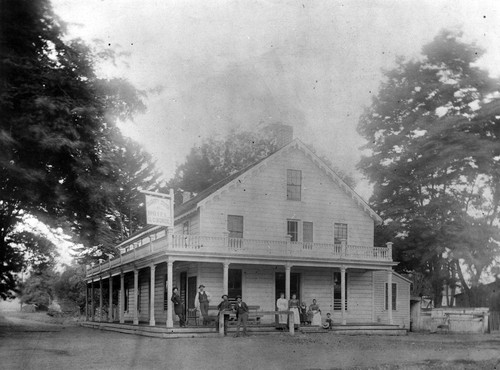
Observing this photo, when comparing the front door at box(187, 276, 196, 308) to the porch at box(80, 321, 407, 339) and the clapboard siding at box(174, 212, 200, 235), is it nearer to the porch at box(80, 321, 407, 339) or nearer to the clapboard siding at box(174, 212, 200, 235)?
the clapboard siding at box(174, 212, 200, 235)

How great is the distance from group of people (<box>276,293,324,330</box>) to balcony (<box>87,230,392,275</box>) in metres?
2.24

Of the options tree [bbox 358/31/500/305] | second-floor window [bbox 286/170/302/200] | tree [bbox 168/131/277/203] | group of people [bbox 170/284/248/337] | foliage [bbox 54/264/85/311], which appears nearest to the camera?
group of people [bbox 170/284/248/337]

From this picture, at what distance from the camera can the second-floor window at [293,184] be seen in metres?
31.0

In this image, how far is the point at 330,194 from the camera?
3203 centimetres

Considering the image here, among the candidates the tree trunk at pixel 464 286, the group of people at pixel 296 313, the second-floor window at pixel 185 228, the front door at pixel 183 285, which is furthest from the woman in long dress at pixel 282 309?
the tree trunk at pixel 464 286

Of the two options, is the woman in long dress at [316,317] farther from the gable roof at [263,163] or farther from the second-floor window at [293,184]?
the gable roof at [263,163]

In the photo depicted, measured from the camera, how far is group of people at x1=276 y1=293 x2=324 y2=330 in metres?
25.7

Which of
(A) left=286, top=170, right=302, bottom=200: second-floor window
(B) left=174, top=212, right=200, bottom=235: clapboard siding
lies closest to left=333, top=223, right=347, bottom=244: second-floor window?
(A) left=286, top=170, right=302, bottom=200: second-floor window

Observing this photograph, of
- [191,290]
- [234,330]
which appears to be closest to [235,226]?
[191,290]

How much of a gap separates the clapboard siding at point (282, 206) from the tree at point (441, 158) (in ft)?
18.4

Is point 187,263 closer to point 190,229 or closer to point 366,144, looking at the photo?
point 190,229

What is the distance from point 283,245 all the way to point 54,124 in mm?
11372

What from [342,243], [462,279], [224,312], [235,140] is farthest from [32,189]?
[462,279]

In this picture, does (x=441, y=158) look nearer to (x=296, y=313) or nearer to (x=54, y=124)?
(x=296, y=313)
